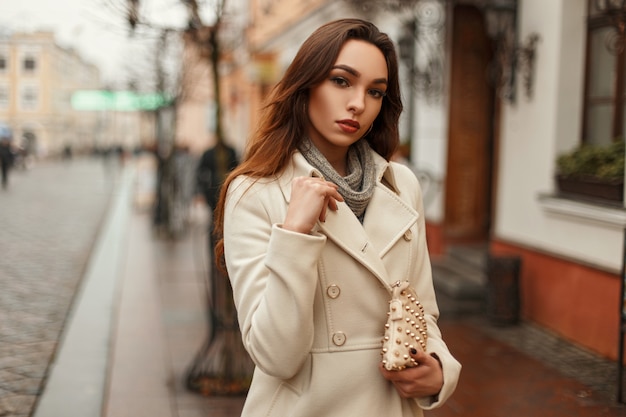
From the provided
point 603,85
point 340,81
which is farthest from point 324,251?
point 603,85

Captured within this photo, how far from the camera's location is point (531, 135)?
7.55m

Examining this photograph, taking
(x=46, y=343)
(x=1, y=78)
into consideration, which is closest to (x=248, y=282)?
(x=1, y=78)

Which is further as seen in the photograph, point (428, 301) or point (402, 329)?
point (428, 301)

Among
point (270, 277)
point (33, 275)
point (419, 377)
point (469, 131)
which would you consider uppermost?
point (469, 131)

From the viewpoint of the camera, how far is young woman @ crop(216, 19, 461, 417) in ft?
5.79

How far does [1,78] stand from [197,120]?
3757 centimetres

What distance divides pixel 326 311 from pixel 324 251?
15 cm

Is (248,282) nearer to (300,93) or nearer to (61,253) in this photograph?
(300,93)

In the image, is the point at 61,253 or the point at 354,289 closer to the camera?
the point at 354,289

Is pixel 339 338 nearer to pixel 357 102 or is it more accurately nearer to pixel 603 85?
pixel 357 102

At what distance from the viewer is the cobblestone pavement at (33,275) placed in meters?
5.71

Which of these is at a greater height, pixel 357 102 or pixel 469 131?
pixel 469 131

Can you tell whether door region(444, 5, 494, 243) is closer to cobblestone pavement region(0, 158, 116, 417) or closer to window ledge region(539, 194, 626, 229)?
window ledge region(539, 194, 626, 229)

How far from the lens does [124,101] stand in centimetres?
1736
